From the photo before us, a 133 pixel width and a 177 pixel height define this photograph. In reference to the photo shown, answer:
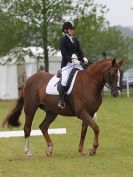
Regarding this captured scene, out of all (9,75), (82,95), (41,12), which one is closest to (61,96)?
(82,95)

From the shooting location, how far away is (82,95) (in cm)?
1264

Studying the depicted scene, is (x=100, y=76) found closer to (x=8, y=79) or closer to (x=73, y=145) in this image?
(x=73, y=145)

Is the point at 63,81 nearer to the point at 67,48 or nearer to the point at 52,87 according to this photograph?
the point at 52,87

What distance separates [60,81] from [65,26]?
1.26 metres

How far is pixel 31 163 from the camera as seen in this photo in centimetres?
1167

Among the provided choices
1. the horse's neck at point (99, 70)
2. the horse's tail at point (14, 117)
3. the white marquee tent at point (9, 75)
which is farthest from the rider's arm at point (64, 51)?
the white marquee tent at point (9, 75)

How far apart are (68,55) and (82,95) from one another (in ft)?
3.31

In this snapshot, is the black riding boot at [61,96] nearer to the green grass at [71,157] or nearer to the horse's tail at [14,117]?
the green grass at [71,157]

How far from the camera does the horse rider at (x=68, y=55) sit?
42.1 feet

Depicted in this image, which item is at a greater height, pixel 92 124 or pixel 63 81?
pixel 63 81

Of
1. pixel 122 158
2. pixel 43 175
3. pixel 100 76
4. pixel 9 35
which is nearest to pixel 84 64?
pixel 100 76

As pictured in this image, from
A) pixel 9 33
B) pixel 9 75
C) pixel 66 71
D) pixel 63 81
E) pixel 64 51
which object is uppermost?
pixel 64 51

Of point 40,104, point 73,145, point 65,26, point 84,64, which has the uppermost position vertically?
point 65,26

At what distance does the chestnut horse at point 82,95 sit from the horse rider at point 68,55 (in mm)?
217
